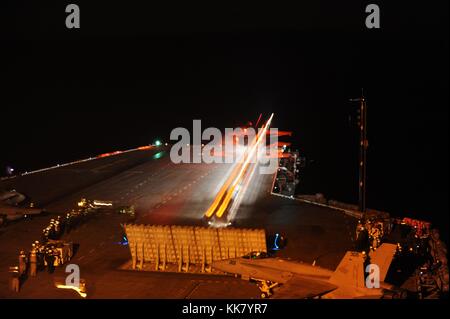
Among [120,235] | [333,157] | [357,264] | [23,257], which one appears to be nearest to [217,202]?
[120,235]

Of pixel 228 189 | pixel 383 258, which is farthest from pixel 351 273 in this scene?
pixel 228 189

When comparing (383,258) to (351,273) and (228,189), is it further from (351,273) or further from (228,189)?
(228,189)

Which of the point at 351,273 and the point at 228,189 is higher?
the point at 228,189

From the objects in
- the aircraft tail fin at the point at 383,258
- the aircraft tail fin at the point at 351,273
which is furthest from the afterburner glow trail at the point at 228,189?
the aircraft tail fin at the point at 351,273

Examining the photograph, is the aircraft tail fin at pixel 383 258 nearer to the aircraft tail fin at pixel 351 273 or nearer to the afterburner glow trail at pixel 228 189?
the aircraft tail fin at pixel 351 273
